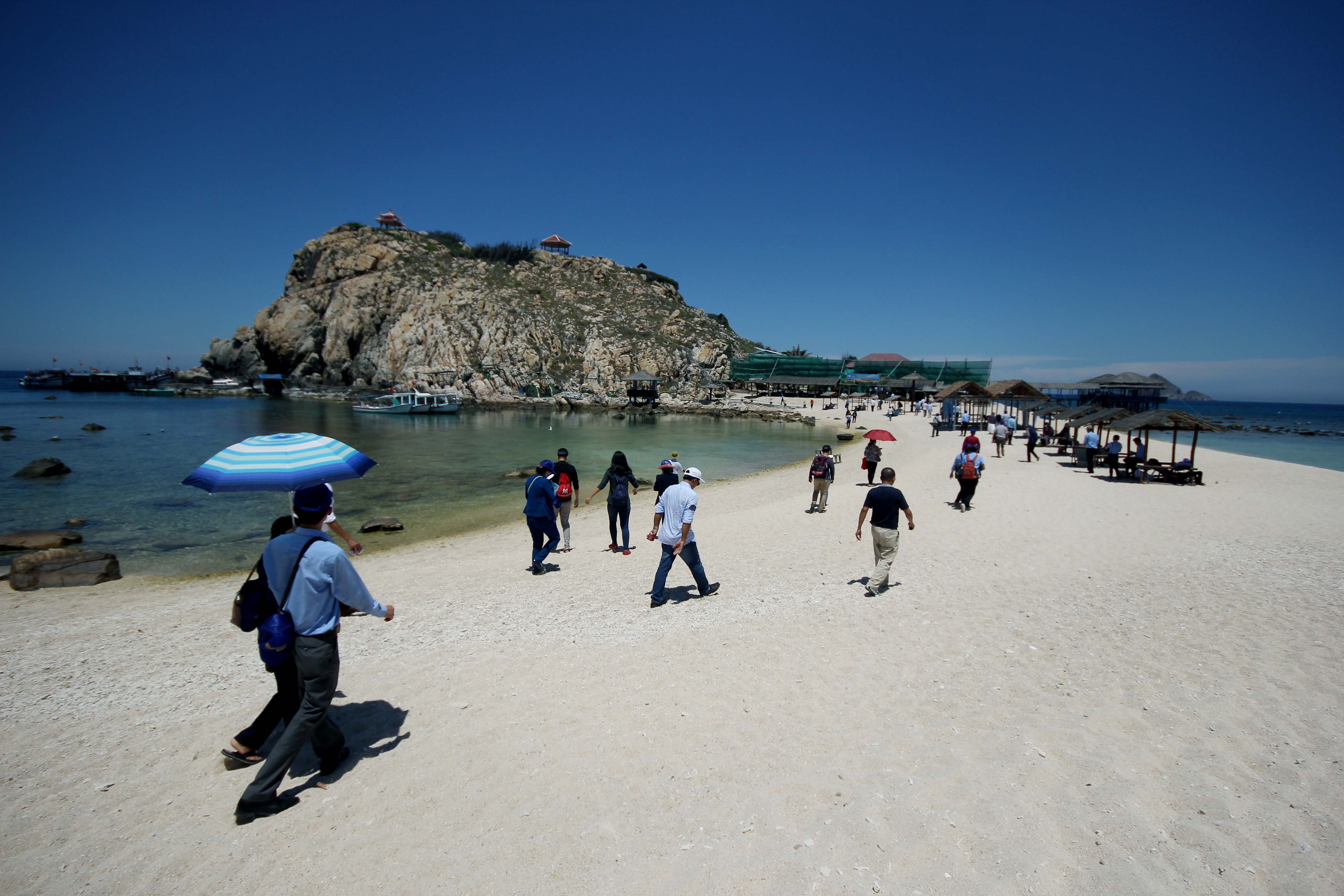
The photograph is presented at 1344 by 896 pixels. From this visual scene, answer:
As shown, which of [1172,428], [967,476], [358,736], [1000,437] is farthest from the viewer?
[1000,437]

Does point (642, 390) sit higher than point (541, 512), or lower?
higher

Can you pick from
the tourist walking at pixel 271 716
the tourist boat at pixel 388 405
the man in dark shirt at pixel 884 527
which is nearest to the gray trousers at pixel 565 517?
the man in dark shirt at pixel 884 527

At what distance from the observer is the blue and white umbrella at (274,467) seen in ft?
15.2

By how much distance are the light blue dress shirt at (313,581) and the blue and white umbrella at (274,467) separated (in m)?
0.93

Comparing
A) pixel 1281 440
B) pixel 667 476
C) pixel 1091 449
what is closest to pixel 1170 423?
pixel 1091 449

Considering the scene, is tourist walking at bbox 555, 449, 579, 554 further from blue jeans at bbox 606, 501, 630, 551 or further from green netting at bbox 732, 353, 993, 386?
green netting at bbox 732, 353, 993, 386

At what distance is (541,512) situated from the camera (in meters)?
8.70

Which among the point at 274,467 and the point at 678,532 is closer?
the point at 274,467

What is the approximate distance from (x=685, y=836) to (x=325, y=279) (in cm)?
9224

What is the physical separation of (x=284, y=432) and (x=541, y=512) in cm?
2975

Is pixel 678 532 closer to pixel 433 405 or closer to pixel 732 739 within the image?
pixel 732 739

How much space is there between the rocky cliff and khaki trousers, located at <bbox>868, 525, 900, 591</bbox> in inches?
2801

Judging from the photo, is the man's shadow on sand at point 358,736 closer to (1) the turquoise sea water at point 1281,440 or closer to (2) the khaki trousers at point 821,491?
(2) the khaki trousers at point 821,491

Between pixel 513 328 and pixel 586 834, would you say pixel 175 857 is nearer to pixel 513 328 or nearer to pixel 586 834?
pixel 586 834
